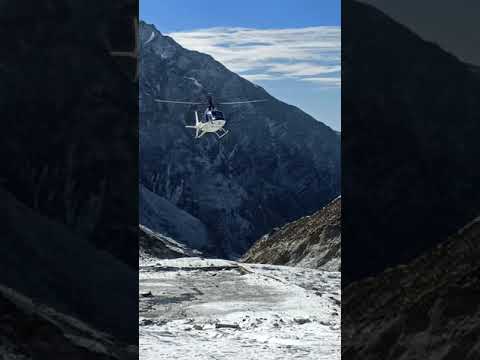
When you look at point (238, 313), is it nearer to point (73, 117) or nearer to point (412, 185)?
point (412, 185)

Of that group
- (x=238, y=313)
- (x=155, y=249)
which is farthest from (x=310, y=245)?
(x=238, y=313)

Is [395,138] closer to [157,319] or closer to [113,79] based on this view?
[113,79]

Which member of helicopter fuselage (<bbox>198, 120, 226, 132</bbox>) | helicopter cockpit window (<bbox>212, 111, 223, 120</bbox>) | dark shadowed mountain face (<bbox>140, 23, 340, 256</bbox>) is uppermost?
helicopter cockpit window (<bbox>212, 111, 223, 120</bbox>)

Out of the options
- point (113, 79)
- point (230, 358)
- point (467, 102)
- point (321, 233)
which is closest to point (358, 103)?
point (467, 102)

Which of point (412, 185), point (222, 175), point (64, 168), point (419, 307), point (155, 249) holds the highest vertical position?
point (64, 168)

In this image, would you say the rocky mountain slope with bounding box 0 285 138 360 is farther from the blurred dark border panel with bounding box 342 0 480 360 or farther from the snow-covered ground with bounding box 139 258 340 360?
the snow-covered ground with bounding box 139 258 340 360

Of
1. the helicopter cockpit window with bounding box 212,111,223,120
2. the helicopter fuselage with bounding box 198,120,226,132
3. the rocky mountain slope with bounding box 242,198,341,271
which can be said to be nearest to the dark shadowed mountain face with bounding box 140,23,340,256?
the helicopter cockpit window with bounding box 212,111,223,120
